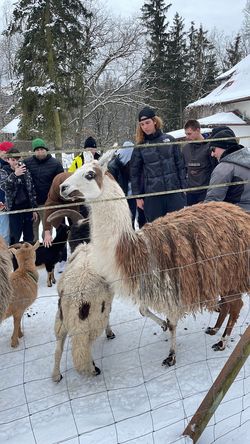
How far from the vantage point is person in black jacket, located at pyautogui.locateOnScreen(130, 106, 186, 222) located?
4.18 meters

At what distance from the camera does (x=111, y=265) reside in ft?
10.0

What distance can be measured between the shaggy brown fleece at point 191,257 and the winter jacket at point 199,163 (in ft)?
5.42

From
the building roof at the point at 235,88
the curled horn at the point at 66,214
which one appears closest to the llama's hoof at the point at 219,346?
the curled horn at the point at 66,214

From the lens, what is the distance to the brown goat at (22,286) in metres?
3.59

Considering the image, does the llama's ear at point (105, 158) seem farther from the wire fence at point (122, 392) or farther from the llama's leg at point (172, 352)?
the llama's leg at point (172, 352)

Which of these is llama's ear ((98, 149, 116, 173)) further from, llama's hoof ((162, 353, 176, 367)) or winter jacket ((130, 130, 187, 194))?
llama's hoof ((162, 353, 176, 367))

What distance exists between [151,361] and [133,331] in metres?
0.52

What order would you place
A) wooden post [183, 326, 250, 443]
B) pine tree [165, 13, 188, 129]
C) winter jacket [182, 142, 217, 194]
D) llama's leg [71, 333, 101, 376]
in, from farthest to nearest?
1. pine tree [165, 13, 188, 129]
2. winter jacket [182, 142, 217, 194]
3. llama's leg [71, 333, 101, 376]
4. wooden post [183, 326, 250, 443]

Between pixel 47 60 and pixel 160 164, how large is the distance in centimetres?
1486

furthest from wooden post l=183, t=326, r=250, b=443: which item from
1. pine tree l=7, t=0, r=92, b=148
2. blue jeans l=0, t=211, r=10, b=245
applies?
pine tree l=7, t=0, r=92, b=148

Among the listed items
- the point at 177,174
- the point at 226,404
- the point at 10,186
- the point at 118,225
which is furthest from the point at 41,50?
the point at 226,404

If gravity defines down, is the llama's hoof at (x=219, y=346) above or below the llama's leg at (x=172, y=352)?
below

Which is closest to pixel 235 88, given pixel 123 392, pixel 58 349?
pixel 58 349

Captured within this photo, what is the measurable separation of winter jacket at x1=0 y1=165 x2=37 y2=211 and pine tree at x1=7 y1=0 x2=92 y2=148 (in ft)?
39.7
